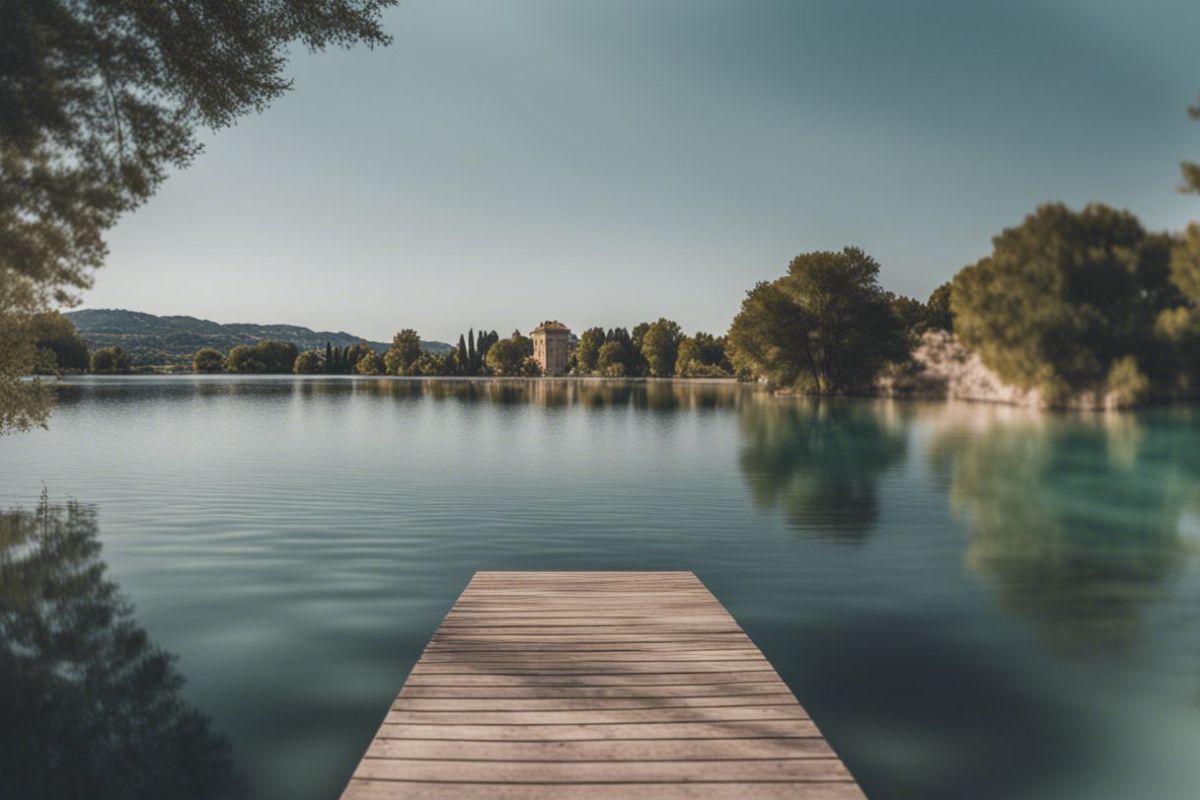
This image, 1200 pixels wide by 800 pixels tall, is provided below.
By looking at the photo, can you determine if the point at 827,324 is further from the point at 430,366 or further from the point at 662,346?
the point at 430,366

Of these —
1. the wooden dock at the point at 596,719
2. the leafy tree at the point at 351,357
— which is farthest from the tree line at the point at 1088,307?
the leafy tree at the point at 351,357

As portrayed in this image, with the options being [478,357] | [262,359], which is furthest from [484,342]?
[262,359]

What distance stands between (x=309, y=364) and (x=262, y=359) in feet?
35.2

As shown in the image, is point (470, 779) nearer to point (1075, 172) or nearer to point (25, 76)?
point (25, 76)

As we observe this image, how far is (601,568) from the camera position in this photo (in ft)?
40.1

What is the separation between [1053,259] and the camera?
114 feet

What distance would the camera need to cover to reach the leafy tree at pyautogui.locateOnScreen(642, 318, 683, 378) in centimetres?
16538

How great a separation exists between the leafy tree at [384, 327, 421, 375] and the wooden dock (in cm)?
18088

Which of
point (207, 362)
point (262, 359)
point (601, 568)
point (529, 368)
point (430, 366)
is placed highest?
point (262, 359)

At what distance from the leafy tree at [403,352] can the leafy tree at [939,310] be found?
410 ft

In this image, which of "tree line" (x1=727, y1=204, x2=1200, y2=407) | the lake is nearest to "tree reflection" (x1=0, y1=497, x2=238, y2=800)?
the lake

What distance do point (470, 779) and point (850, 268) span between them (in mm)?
78748

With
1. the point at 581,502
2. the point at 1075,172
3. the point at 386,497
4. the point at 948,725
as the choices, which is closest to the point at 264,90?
the point at 386,497

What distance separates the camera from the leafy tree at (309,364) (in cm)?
18175
